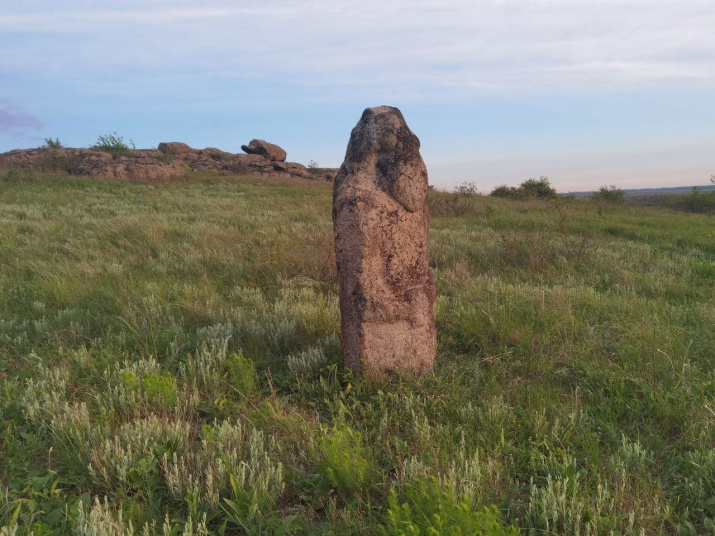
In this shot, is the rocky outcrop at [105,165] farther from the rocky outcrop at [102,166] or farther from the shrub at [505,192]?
the shrub at [505,192]

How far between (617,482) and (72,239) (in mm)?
11010

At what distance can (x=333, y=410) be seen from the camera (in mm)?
3730

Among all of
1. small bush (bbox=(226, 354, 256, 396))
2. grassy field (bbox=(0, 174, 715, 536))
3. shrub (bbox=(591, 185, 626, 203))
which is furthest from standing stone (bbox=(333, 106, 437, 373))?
shrub (bbox=(591, 185, 626, 203))

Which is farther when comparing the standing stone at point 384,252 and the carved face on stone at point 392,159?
the carved face on stone at point 392,159

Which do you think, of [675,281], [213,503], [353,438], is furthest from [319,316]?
[675,281]

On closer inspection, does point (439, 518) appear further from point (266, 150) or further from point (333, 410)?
point (266, 150)

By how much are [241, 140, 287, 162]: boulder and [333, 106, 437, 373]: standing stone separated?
167 feet

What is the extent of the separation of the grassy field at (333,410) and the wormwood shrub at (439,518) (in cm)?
1

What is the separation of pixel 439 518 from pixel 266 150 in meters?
54.6

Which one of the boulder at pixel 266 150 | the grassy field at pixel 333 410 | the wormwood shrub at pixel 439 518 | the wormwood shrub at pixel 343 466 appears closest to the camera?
the wormwood shrub at pixel 439 518

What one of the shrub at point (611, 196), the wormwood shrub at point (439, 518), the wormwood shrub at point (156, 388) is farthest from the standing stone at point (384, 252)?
the shrub at point (611, 196)

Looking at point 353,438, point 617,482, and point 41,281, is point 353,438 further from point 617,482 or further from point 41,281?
point 41,281

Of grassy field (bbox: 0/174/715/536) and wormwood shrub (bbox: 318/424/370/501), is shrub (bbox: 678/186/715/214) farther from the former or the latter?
wormwood shrub (bbox: 318/424/370/501)

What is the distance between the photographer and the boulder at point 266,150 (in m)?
53.5
